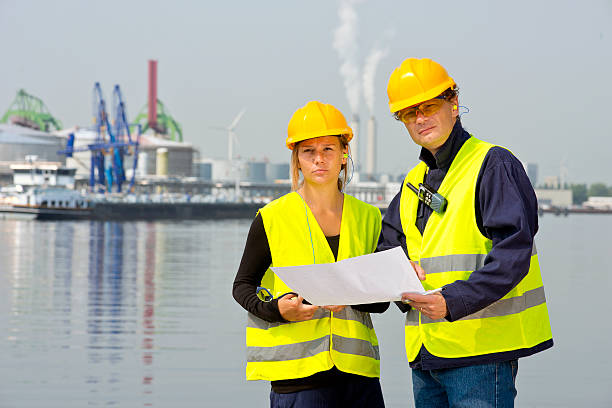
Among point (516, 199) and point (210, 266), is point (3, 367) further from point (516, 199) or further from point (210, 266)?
point (210, 266)

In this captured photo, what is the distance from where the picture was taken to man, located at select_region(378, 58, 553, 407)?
233cm

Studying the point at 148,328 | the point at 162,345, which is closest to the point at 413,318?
the point at 162,345

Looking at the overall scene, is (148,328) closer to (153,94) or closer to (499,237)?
(499,237)

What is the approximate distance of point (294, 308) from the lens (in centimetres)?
271

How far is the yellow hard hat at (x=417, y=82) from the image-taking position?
2.59m

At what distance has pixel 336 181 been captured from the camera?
296cm

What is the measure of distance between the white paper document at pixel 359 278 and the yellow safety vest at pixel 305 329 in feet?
1.13

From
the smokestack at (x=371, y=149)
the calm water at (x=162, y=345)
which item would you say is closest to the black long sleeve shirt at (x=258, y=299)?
the calm water at (x=162, y=345)

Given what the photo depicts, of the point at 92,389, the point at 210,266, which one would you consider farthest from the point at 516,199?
the point at 210,266

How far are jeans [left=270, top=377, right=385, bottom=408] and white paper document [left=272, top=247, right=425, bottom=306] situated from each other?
43cm

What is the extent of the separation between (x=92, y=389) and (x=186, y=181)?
401 feet

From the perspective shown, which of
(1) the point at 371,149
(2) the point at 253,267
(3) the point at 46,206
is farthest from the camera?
(1) the point at 371,149

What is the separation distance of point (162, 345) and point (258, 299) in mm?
6364

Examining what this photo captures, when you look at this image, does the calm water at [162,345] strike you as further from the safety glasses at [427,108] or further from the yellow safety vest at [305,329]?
the safety glasses at [427,108]
